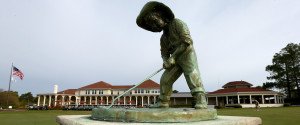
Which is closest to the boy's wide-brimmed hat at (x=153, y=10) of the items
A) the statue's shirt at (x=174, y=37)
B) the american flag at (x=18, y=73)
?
the statue's shirt at (x=174, y=37)

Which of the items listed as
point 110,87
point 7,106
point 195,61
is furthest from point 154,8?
point 110,87

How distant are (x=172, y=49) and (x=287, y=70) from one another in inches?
2376

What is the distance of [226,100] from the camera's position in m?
57.8

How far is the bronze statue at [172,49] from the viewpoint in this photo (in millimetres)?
4211

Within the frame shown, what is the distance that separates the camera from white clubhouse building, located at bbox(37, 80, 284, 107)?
55781mm

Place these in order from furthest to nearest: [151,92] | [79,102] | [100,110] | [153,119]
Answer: [79,102]
[151,92]
[100,110]
[153,119]

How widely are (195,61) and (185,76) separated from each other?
0.31 meters

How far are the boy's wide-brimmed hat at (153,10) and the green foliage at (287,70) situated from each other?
194 ft

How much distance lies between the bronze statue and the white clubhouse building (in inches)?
1981

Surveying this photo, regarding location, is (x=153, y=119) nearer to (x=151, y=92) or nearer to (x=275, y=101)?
(x=275, y=101)

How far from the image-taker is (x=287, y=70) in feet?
188

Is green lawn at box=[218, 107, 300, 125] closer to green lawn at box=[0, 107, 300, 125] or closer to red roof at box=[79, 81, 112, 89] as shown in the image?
green lawn at box=[0, 107, 300, 125]

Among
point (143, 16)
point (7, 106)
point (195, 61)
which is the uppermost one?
point (143, 16)

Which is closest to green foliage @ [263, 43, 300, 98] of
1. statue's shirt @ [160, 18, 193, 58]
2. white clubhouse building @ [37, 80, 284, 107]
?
white clubhouse building @ [37, 80, 284, 107]
